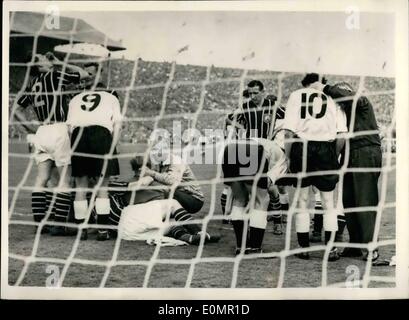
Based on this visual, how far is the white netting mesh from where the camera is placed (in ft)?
4.91

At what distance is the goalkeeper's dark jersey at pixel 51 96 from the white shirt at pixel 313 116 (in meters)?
0.68

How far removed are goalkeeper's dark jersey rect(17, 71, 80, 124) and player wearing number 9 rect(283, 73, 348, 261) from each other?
0.70m

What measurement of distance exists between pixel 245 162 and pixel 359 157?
1.17ft

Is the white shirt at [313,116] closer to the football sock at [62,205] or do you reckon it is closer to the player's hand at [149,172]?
the player's hand at [149,172]

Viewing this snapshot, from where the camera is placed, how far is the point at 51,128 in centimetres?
152

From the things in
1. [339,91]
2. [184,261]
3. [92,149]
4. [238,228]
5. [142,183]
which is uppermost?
[339,91]

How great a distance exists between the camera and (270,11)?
1.52 m

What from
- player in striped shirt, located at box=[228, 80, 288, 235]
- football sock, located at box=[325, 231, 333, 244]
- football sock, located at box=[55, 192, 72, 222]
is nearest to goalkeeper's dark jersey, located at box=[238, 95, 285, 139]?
player in striped shirt, located at box=[228, 80, 288, 235]

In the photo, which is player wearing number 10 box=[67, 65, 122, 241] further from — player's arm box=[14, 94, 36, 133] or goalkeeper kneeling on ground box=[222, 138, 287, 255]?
goalkeeper kneeling on ground box=[222, 138, 287, 255]

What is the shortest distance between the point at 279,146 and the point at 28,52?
850mm

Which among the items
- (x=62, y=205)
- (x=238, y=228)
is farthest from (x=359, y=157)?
(x=62, y=205)

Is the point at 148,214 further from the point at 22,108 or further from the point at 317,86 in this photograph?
the point at 317,86

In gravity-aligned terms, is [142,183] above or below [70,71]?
below
